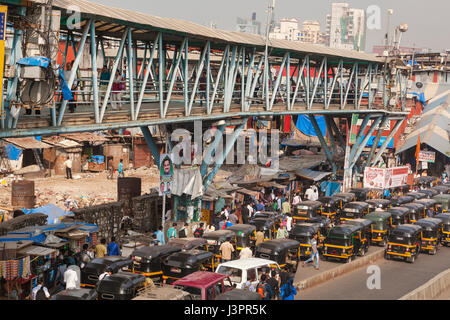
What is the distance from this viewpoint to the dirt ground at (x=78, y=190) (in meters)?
31.0

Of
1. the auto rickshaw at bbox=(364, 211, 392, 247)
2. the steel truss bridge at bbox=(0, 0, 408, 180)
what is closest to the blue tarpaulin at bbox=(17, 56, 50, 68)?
the steel truss bridge at bbox=(0, 0, 408, 180)

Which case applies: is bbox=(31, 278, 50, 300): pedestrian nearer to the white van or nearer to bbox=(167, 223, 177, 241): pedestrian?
the white van

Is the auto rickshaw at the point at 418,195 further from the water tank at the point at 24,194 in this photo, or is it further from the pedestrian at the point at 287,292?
the water tank at the point at 24,194

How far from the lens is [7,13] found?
45.8ft

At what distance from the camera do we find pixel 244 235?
21.5m

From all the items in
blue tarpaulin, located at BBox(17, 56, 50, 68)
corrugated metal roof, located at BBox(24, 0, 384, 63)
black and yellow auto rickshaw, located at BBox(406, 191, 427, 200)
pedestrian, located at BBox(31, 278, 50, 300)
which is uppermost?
corrugated metal roof, located at BBox(24, 0, 384, 63)

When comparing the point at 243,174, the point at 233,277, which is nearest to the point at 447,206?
the point at 243,174

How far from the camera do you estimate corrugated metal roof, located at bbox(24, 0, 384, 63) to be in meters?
16.7

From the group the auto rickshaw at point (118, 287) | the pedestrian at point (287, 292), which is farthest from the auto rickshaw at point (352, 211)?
the auto rickshaw at point (118, 287)

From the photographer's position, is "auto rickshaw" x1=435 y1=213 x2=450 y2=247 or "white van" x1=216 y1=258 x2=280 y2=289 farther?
"auto rickshaw" x1=435 y1=213 x2=450 y2=247

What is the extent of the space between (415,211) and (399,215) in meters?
1.89

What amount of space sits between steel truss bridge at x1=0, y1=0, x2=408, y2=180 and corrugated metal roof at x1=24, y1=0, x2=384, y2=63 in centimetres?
4
